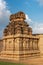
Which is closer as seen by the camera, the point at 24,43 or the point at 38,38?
the point at 24,43

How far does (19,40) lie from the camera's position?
22469 millimetres

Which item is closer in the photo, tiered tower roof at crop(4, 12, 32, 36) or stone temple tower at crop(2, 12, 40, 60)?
stone temple tower at crop(2, 12, 40, 60)

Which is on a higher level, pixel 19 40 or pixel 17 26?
pixel 17 26

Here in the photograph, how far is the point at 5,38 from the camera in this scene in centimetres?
2434

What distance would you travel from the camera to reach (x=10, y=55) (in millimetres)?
22719

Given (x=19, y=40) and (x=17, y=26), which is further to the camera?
(x=17, y=26)

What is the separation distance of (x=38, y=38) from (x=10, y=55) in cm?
482

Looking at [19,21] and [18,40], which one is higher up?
[19,21]

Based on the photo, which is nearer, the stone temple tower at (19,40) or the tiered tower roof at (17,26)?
the stone temple tower at (19,40)

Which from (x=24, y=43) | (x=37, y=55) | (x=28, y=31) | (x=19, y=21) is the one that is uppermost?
(x=19, y=21)

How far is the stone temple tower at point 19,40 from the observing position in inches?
882

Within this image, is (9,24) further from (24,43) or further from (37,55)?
(37,55)

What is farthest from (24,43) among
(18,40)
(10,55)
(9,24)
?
(9,24)

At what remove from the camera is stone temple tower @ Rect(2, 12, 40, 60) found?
22.4m
